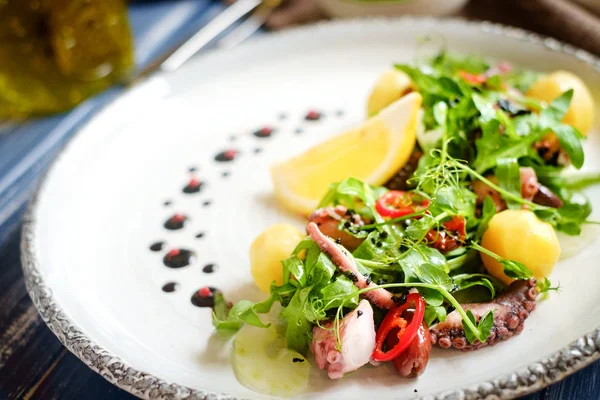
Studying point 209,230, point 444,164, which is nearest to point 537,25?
point 444,164

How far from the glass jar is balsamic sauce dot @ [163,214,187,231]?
1363 millimetres

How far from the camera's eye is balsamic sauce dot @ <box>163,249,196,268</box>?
2307mm

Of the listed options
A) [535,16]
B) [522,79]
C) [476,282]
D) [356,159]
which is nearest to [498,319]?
[476,282]

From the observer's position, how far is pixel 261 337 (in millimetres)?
1882

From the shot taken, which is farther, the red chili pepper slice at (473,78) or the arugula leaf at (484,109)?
the red chili pepper slice at (473,78)

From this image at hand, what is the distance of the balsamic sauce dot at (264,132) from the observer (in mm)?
2951

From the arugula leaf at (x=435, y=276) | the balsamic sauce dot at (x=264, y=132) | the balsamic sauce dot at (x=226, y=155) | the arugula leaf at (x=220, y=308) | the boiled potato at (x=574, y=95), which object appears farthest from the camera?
the balsamic sauce dot at (x=264, y=132)

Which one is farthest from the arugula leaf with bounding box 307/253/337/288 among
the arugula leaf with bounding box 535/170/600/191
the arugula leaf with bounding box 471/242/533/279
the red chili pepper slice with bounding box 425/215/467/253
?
the arugula leaf with bounding box 535/170/600/191

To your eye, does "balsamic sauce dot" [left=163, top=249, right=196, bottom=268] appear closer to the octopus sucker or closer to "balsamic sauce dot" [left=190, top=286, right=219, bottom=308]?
"balsamic sauce dot" [left=190, top=286, right=219, bottom=308]

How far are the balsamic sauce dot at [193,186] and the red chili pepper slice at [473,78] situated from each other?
1.20m

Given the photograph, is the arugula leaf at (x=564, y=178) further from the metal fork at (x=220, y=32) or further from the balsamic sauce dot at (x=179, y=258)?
the metal fork at (x=220, y=32)

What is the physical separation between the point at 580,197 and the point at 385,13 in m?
1.76

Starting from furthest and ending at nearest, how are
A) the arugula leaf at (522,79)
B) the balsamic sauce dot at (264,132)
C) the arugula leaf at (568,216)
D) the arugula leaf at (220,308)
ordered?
the balsamic sauce dot at (264,132) → the arugula leaf at (522,79) → the arugula leaf at (568,216) → the arugula leaf at (220,308)

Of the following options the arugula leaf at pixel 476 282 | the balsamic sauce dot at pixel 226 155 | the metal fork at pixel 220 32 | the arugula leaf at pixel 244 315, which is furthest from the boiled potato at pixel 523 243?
the metal fork at pixel 220 32
